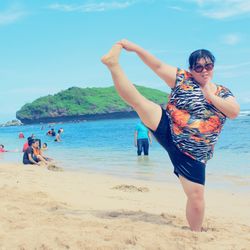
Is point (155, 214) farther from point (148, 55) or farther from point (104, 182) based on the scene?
Result: point (104, 182)

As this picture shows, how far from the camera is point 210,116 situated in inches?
157

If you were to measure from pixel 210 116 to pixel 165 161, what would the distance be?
9.98 meters

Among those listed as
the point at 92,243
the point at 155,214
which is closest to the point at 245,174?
the point at 155,214

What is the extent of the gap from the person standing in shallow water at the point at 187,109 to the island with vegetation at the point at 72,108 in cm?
11675

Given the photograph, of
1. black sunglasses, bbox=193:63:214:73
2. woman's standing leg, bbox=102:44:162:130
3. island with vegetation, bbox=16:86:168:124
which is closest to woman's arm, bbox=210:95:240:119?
black sunglasses, bbox=193:63:214:73

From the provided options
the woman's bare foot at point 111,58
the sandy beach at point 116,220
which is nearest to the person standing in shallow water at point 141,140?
the sandy beach at point 116,220

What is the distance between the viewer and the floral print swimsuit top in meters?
3.98

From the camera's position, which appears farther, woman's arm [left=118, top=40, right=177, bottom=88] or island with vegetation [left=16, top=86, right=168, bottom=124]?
island with vegetation [left=16, top=86, right=168, bottom=124]

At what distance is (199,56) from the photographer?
159 inches

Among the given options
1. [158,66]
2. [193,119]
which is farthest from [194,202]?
[158,66]

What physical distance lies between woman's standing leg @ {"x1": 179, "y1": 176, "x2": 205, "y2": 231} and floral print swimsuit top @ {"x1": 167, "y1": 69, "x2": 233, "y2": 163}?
27 centimetres

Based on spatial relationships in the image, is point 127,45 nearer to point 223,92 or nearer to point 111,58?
point 111,58

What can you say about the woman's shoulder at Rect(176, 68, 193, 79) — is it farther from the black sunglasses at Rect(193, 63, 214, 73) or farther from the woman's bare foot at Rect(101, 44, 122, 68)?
the woman's bare foot at Rect(101, 44, 122, 68)

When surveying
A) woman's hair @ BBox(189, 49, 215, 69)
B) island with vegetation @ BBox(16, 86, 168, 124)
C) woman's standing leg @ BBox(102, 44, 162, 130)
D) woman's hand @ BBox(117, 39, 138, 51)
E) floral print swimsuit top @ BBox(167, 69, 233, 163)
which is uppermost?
woman's hand @ BBox(117, 39, 138, 51)
